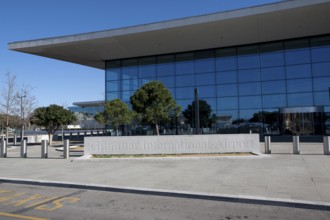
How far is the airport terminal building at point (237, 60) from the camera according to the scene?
2623 cm

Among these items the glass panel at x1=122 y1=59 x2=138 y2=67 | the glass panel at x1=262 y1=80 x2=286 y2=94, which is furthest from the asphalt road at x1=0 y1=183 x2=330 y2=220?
the glass panel at x1=122 y1=59 x2=138 y2=67

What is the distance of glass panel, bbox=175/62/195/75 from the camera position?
106 feet

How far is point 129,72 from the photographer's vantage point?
3469 centimetres

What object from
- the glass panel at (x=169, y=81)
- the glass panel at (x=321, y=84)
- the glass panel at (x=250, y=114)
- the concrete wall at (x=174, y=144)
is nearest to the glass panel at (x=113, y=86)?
the glass panel at (x=169, y=81)

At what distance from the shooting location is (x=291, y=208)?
270 inches

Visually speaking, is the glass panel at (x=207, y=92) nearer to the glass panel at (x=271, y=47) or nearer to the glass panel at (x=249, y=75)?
the glass panel at (x=249, y=75)

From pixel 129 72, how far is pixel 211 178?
84.9ft

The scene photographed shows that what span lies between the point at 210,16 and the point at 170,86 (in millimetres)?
10202

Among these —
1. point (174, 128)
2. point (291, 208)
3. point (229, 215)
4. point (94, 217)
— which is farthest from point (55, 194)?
point (174, 128)

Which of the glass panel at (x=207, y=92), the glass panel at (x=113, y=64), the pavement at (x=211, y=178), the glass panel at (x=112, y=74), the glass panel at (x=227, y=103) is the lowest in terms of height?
the pavement at (x=211, y=178)

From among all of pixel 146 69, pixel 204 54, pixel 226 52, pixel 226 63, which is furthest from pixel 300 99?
pixel 146 69

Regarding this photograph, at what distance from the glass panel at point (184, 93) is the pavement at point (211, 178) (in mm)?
16856

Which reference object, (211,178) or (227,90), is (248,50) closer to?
(227,90)

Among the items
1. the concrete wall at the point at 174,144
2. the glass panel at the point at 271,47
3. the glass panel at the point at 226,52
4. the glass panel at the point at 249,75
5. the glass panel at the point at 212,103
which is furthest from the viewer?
the glass panel at the point at 226,52
